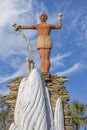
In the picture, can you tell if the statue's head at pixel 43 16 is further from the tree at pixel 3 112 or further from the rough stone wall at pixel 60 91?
the tree at pixel 3 112

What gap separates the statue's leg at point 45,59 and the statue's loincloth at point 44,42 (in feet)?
0.37

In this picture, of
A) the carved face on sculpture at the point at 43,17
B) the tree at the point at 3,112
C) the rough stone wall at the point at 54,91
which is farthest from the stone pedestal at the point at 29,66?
the tree at the point at 3,112

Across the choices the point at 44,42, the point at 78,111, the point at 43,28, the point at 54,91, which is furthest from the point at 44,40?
the point at 78,111

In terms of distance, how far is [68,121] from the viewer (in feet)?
30.8

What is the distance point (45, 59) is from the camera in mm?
9242

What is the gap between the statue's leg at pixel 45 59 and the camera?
9.18 m

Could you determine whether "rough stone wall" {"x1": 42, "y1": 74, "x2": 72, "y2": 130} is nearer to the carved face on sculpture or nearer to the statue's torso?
the statue's torso

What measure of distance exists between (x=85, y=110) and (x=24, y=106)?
1502 cm

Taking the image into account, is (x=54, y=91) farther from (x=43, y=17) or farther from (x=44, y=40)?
(x=43, y=17)

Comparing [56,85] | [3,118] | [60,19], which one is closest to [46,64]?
[56,85]

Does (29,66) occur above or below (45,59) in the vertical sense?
below

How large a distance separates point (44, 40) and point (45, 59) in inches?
21.0

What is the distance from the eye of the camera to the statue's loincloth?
9.12 metres

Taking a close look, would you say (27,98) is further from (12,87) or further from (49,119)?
(12,87)
